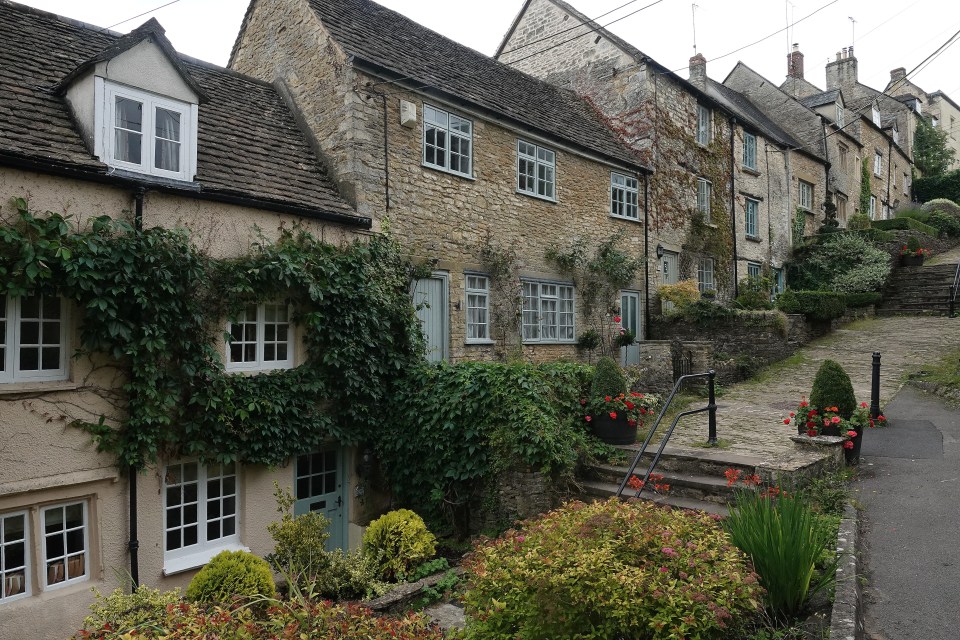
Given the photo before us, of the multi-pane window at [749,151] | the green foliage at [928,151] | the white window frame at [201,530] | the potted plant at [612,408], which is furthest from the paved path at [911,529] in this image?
the green foliage at [928,151]

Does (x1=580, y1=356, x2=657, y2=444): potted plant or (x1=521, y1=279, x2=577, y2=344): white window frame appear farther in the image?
(x1=521, y1=279, x2=577, y2=344): white window frame

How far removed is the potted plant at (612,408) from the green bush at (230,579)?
17.9 ft

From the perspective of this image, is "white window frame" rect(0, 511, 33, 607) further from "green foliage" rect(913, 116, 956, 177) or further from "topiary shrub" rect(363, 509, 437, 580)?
"green foliage" rect(913, 116, 956, 177)

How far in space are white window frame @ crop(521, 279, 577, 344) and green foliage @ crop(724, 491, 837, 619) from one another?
9.53 m

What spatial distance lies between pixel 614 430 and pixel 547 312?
542 centimetres

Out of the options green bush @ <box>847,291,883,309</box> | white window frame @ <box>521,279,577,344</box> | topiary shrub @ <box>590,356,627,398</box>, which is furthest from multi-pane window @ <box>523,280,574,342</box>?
green bush @ <box>847,291,883,309</box>

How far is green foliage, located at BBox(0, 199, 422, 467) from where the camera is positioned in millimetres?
7777

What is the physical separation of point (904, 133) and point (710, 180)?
30.2 metres

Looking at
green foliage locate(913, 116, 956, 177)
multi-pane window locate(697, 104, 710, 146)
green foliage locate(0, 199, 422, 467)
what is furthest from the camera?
green foliage locate(913, 116, 956, 177)

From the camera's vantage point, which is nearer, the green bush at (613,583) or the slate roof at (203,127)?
the green bush at (613,583)

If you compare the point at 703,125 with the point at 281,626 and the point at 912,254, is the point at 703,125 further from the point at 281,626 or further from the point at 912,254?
the point at 281,626

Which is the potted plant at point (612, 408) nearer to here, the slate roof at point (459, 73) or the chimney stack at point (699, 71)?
the slate roof at point (459, 73)

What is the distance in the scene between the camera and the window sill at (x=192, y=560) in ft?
29.2

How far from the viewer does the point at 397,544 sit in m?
9.33
